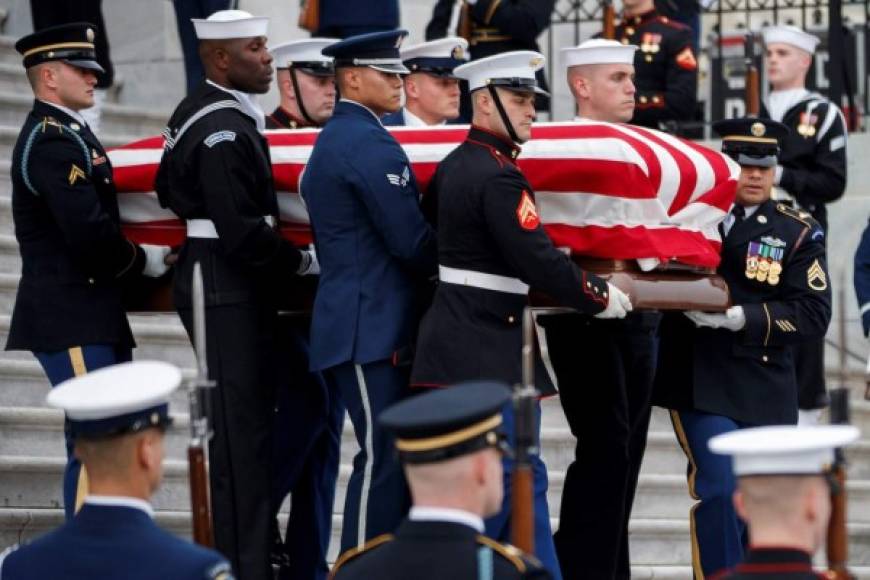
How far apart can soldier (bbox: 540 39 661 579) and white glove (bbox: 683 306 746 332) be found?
0.16 metres

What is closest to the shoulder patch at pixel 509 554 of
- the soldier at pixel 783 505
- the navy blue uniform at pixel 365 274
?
the soldier at pixel 783 505

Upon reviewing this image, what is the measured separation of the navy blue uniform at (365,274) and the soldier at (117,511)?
203 centimetres

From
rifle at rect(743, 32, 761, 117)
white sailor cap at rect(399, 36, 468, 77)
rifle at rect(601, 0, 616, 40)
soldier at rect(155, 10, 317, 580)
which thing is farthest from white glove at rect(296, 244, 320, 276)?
rifle at rect(743, 32, 761, 117)

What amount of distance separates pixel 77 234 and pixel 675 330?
1.91 m

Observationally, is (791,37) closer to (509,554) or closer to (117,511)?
(509,554)

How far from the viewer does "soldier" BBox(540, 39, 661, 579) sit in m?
7.28

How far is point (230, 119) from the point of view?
6984 millimetres

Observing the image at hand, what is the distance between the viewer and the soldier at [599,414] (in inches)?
287

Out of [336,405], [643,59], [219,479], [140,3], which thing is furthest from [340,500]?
[140,3]

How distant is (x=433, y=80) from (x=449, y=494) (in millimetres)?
3879

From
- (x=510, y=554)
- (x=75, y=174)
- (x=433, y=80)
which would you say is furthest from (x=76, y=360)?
(x=510, y=554)

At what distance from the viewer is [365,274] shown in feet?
22.3

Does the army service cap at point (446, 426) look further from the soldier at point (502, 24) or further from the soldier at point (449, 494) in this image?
the soldier at point (502, 24)

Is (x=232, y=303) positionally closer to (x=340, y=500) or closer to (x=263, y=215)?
(x=263, y=215)
